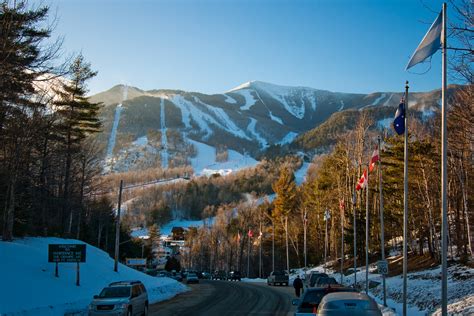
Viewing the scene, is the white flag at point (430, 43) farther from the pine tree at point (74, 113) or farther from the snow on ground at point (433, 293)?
the pine tree at point (74, 113)

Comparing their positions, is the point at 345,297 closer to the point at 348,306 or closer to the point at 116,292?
the point at 348,306

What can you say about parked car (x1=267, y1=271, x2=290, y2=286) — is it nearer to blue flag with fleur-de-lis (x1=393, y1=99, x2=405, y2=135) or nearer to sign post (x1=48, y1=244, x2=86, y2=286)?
sign post (x1=48, y1=244, x2=86, y2=286)

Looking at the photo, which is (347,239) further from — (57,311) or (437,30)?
(437,30)

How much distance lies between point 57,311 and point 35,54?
10722 millimetres

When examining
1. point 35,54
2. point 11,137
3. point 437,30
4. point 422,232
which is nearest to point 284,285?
point 422,232

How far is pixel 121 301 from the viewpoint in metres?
20.2

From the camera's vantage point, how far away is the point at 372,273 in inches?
1809

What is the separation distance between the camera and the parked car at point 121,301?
65.1 ft

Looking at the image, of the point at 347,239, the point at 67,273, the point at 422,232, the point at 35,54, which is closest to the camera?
Result: the point at 35,54

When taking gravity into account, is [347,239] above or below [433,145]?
below

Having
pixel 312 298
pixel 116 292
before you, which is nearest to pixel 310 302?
pixel 312 298

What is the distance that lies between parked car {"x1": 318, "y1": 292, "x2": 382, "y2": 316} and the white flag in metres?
7.08

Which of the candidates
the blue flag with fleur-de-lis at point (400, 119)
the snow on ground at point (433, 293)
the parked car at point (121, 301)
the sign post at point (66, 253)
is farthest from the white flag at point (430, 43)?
the sign post at point (66, 253)

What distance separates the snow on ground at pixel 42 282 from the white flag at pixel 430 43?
16040mm
